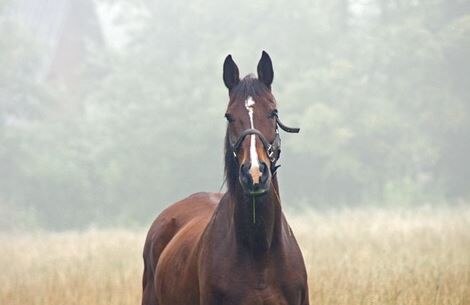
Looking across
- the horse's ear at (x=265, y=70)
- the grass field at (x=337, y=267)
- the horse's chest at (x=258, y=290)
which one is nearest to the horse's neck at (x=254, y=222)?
the horse's chest at (x=258, y=290)

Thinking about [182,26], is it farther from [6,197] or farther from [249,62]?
[6,197]

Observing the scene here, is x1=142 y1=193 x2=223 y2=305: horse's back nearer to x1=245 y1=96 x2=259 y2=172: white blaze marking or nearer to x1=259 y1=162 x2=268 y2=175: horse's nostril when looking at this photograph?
x1=245 y1=96 x2=259 y2=172: white blaze marking

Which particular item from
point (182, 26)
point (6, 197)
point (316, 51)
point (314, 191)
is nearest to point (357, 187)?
point (314, 191)

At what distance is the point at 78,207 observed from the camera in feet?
120

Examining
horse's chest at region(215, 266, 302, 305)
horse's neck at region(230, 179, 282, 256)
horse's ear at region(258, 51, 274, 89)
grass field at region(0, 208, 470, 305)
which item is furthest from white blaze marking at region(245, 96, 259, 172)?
grass field at region(0, 208, 470, 305)

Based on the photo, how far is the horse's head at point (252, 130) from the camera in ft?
16.7

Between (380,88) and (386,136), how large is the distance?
2.18 meters

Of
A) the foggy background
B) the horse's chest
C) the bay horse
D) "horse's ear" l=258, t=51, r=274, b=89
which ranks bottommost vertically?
the horse's chest

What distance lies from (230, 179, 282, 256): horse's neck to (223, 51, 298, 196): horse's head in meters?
0.17

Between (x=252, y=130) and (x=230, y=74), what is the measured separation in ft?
2.22

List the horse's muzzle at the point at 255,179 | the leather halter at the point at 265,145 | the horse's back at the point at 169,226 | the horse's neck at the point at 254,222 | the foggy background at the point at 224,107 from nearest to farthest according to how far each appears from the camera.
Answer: the horse's muzzle at the point at 255,179 → the leather halter at the point at 265,145 → the horse's neck at the point at 254,222 → the horse's back at the point at 169,226 → the foggy background at the point at 224,107

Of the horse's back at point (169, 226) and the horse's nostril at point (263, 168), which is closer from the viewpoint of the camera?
the horse's nostril at point (263, 168)

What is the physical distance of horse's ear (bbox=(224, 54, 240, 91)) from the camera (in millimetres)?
5926

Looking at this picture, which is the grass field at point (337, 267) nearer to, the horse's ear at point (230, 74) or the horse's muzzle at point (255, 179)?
the horse's ear at point (230, 74)
